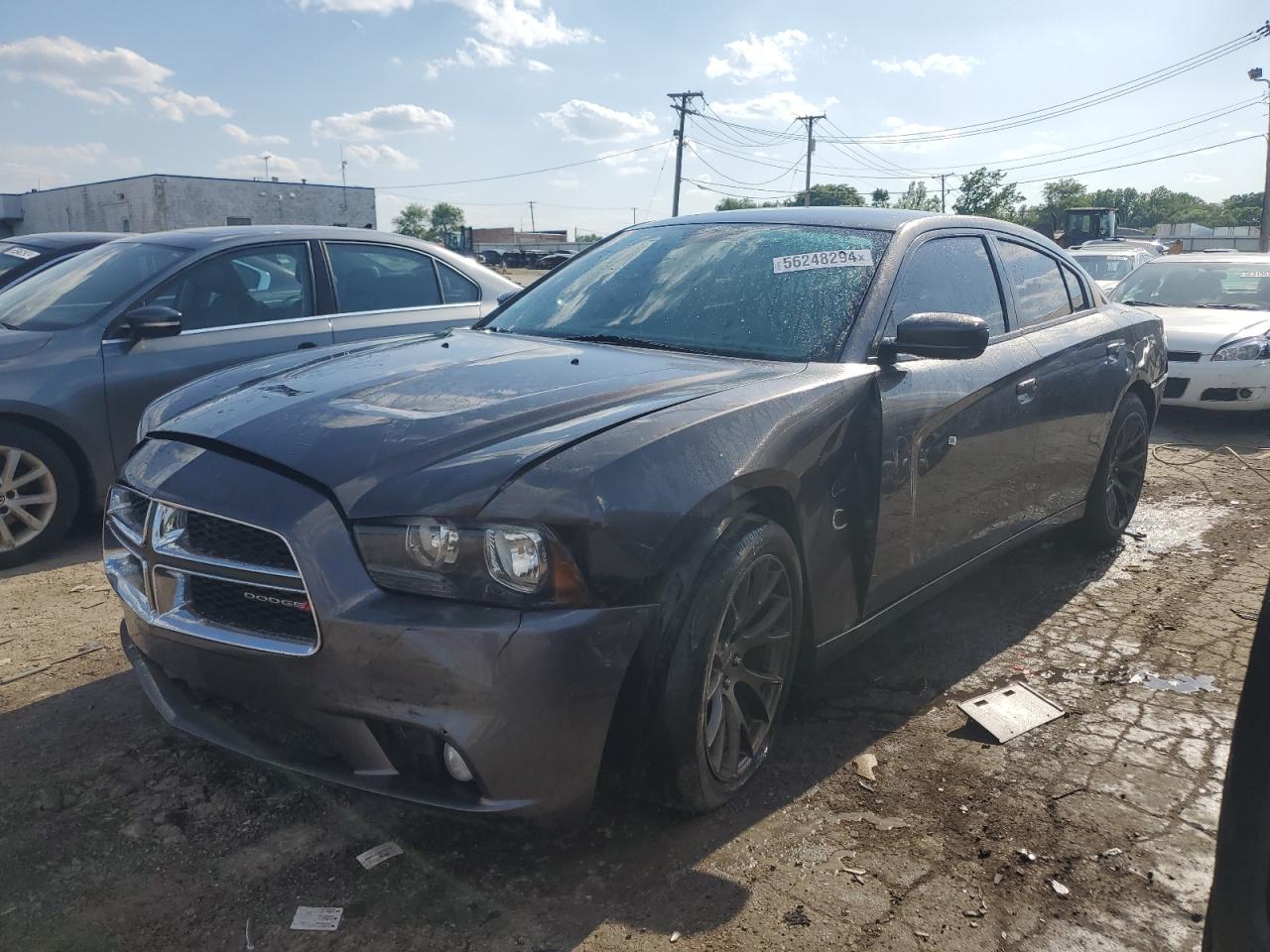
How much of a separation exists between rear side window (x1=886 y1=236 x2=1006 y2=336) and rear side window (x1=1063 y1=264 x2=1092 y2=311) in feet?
2.91

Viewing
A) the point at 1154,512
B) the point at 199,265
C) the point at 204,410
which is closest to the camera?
the point at 204,410

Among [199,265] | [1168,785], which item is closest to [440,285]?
[199,265]

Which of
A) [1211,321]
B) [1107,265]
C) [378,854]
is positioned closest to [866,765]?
[378,854]

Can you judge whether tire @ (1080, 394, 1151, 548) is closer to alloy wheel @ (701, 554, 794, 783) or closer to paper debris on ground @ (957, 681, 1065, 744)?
paper debris on ground @ (957, 681, 1065, 744)

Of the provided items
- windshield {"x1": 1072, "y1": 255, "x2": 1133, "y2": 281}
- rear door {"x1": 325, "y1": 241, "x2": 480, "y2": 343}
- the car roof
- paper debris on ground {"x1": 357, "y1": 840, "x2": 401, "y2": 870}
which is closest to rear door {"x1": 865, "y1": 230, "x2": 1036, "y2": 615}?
paper debris on ground {"x1": 357, "y1": 840, "x2": 401, "y2": 870}

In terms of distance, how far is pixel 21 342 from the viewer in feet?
16.0

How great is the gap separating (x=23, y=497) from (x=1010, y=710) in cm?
439

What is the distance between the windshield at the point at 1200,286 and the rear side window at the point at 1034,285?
6.10 meters

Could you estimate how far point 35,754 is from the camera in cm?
299

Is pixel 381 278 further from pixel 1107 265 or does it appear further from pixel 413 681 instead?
pixel 1107 265

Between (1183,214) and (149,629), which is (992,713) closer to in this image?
(149,629)

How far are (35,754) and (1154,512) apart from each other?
19.2 feet

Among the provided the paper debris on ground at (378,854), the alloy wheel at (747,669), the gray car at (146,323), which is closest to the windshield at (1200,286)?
the gray car at (146,323)

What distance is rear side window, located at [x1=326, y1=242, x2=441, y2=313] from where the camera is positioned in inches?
235
